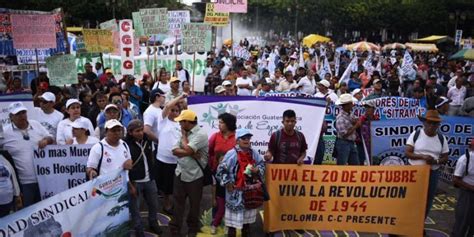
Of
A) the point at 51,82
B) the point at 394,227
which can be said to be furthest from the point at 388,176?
the point at 51,82

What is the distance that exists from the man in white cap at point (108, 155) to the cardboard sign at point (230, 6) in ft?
27.3

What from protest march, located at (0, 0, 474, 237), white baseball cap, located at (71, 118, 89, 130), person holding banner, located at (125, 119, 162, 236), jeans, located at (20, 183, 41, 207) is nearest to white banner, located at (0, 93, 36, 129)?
protest march, located at (0, 0, 474, 237)

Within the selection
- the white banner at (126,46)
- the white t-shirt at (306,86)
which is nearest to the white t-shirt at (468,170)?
the white t-shirt at (306,86)

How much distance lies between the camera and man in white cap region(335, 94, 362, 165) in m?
8.03

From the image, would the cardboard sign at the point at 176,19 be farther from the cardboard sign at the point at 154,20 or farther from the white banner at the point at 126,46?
the white banner at the point at 126,46

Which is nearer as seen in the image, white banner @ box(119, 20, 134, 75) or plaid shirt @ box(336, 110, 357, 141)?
plaid shirt @ box(336, 110, 357, 141)

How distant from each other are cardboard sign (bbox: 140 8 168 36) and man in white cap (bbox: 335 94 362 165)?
6.39 meters

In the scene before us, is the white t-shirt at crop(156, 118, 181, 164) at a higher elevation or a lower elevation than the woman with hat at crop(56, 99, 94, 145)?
lower

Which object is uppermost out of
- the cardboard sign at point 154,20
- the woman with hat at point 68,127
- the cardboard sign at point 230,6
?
the cardboard sign at point 230,6

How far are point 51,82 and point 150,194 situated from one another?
15.2 feet

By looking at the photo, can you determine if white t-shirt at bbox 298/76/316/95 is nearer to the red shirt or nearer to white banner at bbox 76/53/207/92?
white banner at bbox 76/53/207/92

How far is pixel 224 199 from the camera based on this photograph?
656 centimetres

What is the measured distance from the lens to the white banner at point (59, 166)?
6.27 meters

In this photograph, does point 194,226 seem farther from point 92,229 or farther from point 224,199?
point 92,229
